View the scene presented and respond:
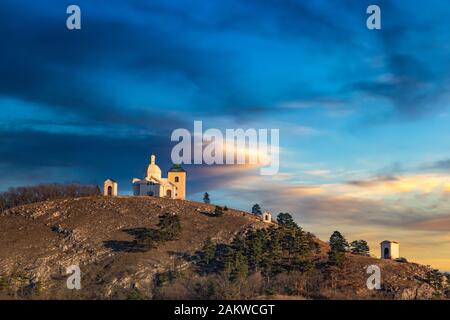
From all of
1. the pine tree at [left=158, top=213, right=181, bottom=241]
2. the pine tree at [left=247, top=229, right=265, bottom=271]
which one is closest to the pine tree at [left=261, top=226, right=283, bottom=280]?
the pine tree at [left=247, top=229, right=265, bottom=271]

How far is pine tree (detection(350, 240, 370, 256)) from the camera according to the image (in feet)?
362

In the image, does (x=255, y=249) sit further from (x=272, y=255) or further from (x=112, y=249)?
(x=112, y=249)

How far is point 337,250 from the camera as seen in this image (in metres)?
90.6

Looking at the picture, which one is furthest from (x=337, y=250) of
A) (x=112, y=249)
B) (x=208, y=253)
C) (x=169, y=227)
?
(x=112, y=249)

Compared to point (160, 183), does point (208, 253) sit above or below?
below

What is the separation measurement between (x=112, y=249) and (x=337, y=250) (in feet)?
118

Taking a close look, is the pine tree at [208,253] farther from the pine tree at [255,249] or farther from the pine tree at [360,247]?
the pine tree at [360,247]

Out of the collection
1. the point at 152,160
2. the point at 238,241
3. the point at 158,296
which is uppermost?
the point at 152,160

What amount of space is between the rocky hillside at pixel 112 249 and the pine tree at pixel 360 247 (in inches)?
225

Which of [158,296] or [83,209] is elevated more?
[83,209]

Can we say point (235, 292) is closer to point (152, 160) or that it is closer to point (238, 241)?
point (238, 241)
